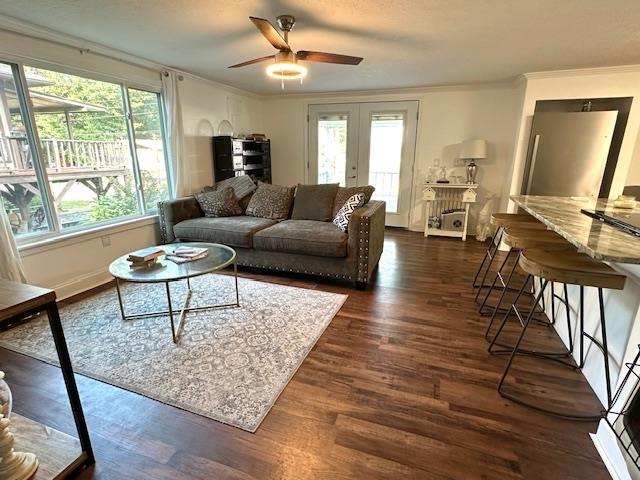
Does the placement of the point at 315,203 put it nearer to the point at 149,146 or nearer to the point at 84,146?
the point at 149,146

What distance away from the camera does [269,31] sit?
2.11 meters

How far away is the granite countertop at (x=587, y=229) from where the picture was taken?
1.24 meters

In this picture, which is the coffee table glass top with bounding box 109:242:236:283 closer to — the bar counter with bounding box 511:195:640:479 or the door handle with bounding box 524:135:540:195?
the bar counter with bounding box 511:195:640:479

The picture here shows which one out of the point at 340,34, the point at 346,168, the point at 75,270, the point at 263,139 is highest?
the point at 340,34

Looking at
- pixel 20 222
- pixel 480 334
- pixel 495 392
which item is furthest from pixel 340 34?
pixel 20 222

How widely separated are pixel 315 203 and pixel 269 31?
1910mm

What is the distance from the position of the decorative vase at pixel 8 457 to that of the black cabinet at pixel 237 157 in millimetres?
3905

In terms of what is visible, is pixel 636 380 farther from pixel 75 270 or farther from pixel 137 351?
pixel 75 270

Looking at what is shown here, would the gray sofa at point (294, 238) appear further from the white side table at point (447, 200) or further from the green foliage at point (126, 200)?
the white side table at point (447, 200)

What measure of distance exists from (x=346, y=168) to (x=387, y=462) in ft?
16.0

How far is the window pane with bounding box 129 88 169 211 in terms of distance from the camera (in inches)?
146

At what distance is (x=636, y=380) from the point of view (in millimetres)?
1406

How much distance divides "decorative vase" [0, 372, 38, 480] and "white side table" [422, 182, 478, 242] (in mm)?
4888

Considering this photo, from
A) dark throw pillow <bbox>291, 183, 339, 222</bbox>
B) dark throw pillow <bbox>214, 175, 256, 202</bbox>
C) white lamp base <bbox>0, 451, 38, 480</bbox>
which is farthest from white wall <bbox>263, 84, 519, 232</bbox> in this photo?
white lamp base <bbox>0, 451, 38, 480</bbox>
